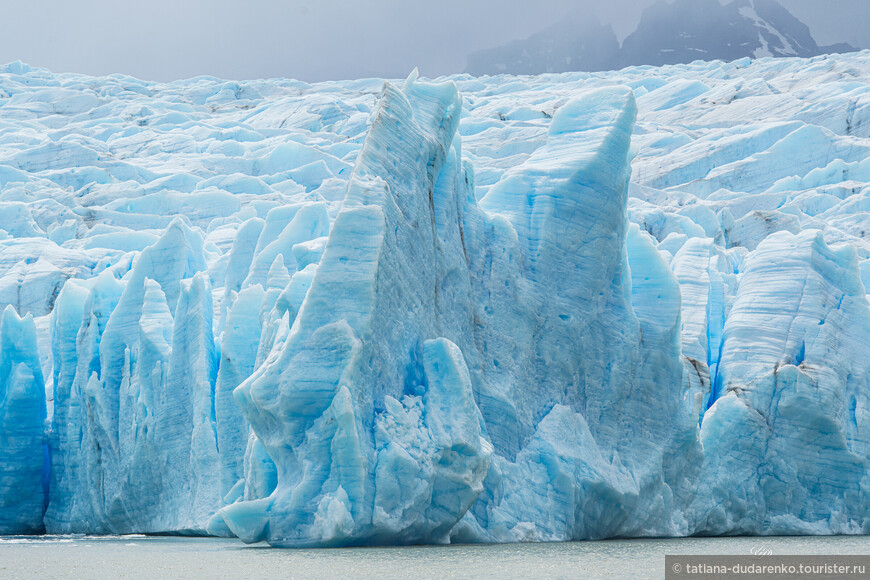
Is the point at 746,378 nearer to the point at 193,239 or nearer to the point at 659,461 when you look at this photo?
the point at 659,461

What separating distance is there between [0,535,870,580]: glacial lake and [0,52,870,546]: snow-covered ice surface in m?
0.52

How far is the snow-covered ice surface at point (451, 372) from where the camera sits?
357 inches

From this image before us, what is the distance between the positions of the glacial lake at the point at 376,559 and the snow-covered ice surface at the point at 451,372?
52 cm

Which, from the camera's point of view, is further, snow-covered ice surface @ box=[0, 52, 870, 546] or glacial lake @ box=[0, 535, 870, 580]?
snow-covered ice surface @ box=[0, 52, 870, 546]

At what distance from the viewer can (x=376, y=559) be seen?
7.73 m

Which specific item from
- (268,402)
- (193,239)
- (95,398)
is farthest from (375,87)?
(268,402)

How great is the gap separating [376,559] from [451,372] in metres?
2.22

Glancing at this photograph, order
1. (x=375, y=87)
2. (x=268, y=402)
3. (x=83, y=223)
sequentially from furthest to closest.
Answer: (x=375, y=87), (x=83, y=223), (x=268, y=402)

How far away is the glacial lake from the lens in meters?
7.02

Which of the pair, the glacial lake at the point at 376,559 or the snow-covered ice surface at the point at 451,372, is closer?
the glacial lake at the point at 376,559

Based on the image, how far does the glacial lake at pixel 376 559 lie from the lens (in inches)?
276

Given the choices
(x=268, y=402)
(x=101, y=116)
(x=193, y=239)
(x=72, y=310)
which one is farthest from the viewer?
(x=101, y=116)

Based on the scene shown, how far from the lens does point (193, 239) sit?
17.3m

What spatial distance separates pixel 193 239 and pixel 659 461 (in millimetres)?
9392
